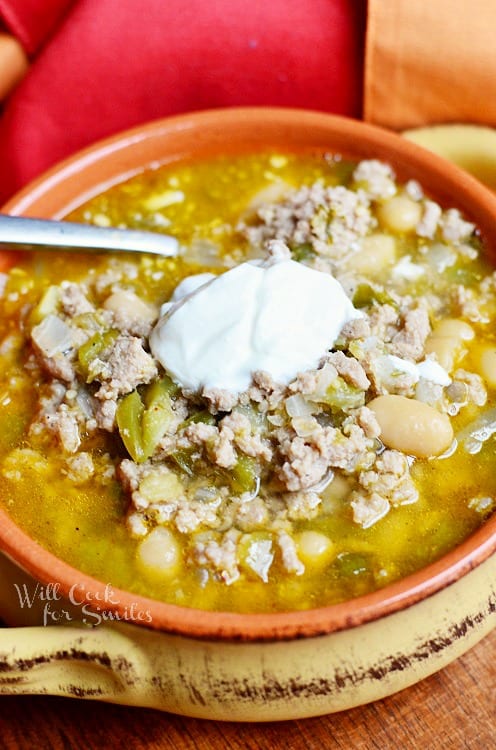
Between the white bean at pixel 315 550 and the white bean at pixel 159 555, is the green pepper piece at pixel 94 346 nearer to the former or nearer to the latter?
the white bean at pixel 159 555

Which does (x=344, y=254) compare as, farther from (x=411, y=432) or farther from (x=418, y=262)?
(x=411, y=432)

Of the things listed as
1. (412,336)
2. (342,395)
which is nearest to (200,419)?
(342,395)

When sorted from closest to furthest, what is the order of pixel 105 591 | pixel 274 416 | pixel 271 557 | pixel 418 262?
1. pixel 105 591
2. pixel 271 557
3. pixel 274 416
4. pixel 418 262

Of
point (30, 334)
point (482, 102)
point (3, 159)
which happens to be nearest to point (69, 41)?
point (3, 159)

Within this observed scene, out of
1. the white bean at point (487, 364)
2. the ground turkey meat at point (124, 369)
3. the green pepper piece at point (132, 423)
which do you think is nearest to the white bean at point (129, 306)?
the ground turkey meat at point (124, 369)

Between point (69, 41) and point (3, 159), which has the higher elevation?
point (69, 41)

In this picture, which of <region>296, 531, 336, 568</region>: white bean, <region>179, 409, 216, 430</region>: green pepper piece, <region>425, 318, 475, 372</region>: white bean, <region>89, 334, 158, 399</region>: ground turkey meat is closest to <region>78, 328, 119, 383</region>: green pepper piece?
<region>89, 334, 158, 399</region>: ground turkey meat

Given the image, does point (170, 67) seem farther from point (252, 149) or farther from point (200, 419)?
point (200, 419)
